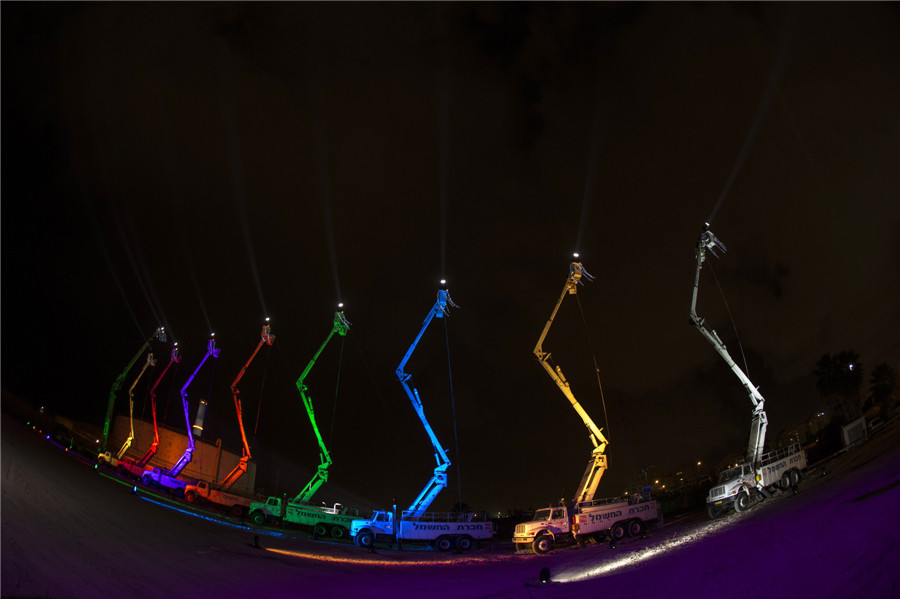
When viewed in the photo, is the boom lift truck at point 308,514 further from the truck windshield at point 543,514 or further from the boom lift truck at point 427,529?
the truck windshield at point 543,514

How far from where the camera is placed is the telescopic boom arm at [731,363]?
2512 cm

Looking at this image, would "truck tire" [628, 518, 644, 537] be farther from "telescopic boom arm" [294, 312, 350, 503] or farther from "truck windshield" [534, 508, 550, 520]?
"telescopic boom arm" [294, 312, 350, 503]

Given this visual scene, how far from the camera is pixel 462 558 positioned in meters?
24.6

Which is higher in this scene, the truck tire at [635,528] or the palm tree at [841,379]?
the palm tree at [841,379]

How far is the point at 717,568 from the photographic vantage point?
42.0 feet

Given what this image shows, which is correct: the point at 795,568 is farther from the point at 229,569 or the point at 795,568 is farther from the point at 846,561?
the point at 229,569

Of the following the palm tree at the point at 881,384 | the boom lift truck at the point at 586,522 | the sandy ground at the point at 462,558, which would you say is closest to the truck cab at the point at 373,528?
the sandy ground at the point at 462,558

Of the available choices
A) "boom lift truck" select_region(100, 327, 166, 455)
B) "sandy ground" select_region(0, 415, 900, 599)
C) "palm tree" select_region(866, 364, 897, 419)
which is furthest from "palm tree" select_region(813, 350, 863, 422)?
"boom lift truck" select_region(100, 327, 166, 455)

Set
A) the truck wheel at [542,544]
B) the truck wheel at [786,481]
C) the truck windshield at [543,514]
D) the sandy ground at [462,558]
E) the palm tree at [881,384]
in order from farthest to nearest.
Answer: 1. the palm tree at [881,384]
2. the truck windshield at [543,514]
3. the truck wheel at [542,544]
4. the truck wheel at [786,481]
5. the sandy ground at [462,558]

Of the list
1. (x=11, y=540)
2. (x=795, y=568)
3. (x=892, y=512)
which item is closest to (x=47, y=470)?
(x=11, y=540)

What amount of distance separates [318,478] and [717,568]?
3171 cm

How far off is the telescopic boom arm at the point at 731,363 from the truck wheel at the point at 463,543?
15538 millimetres

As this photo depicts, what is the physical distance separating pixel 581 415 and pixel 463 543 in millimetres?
10042

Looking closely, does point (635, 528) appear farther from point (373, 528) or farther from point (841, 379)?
point (841, 379)
